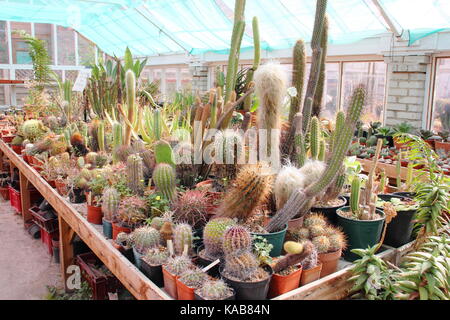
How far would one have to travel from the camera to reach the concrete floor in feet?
9.34

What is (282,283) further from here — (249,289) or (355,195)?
(355,195)

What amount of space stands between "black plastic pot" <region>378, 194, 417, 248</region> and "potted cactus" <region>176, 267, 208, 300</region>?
40.3 inches

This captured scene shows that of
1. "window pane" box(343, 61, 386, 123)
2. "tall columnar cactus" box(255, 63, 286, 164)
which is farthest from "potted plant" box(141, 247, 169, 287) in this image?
"window pane" box(343, 61, 386, 123)

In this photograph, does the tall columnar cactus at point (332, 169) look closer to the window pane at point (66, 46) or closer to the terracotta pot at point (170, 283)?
A: the terracotta pot at point (170, 283)

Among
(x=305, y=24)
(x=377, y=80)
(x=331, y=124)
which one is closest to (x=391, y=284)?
(x=331, y=124)

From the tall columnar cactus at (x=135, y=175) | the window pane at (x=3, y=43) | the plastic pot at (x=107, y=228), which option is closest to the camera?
the plastic pot at (x=107, y=228)

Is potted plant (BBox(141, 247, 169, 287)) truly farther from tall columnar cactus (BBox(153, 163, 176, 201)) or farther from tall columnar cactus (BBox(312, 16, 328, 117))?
tall columnar cactus (BBox(312, 16, 328, 117))

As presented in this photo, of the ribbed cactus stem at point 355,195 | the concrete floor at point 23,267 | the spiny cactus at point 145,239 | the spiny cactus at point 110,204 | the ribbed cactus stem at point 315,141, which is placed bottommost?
the concrete floor at point 23,267

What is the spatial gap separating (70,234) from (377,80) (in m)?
4.99

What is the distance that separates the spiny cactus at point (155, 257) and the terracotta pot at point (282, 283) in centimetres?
45

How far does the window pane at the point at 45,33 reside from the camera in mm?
11664

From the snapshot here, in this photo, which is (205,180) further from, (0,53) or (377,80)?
(0,53)

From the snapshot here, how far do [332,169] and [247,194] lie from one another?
39 centimetres

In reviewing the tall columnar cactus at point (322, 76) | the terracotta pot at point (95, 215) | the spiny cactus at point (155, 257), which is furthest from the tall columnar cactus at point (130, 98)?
the spiny cactus at point (155, 257)
